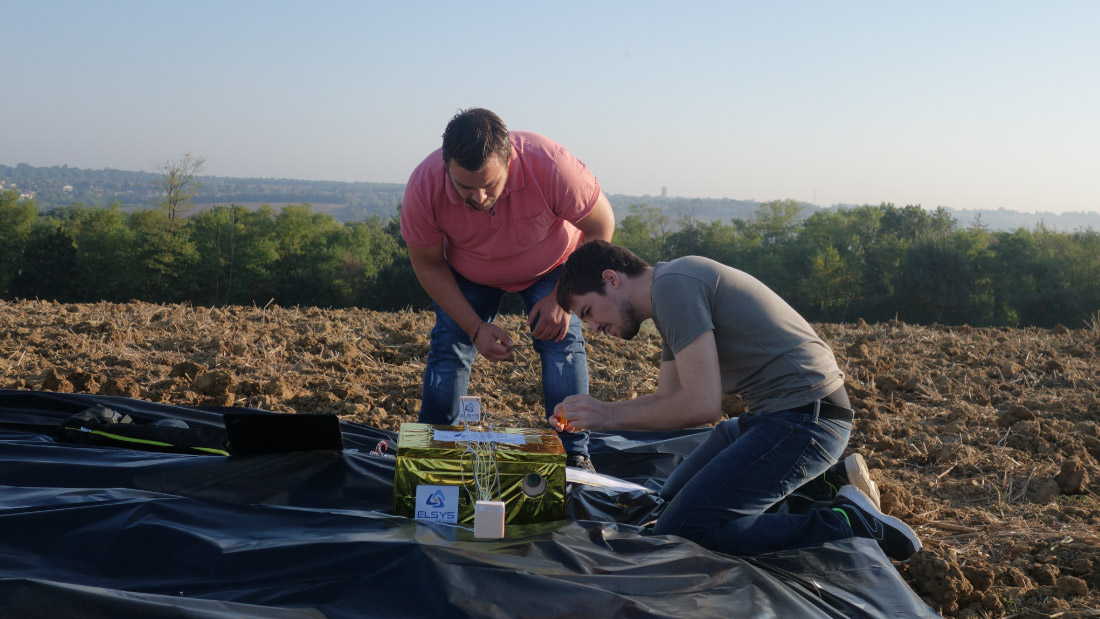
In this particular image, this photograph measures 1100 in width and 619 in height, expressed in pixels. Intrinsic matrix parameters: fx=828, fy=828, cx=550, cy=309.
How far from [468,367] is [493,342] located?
20cm

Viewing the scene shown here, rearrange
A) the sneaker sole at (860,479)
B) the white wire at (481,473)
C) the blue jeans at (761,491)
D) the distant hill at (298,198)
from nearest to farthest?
the white wire at (481,473)
the blue jeans at (761,491)
the sneaker sole at (860,479)
the distant hill at (298,198)

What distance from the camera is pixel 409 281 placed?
26625 millimetres

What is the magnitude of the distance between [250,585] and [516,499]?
A: 712mm

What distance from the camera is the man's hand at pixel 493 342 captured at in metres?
3.09

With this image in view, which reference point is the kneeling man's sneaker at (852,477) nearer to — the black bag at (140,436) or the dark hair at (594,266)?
the dark hair at (594,266)

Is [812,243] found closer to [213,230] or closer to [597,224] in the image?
[213,230]

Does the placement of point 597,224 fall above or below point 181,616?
above

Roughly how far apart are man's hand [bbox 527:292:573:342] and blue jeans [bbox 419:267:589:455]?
0.24 feet

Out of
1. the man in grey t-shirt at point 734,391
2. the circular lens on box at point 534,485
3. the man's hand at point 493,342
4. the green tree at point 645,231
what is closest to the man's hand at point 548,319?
the man's hand at point 493,342

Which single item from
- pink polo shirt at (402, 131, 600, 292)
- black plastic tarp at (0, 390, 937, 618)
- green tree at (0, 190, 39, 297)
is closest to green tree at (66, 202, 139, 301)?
green tree at (0, 190, 39, 297)

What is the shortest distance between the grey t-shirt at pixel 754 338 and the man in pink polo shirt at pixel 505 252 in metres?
0.64

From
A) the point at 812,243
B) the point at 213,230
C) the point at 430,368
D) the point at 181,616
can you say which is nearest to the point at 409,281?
the point at 213,230

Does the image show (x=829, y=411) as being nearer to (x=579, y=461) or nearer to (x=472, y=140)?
(x=579, y=461)

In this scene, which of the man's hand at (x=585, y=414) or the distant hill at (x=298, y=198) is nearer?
the man's hand at (x=585, y=414)
